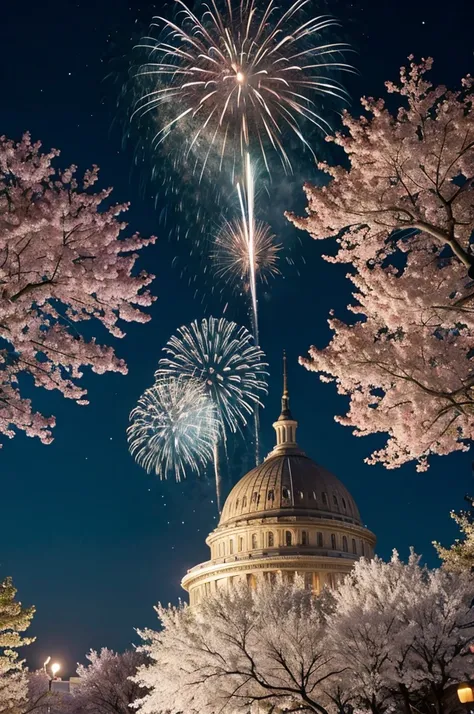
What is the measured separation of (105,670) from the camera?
6606 centimetres

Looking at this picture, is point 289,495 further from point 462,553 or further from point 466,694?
point 466,694

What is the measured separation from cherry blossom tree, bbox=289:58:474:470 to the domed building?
3233 inches

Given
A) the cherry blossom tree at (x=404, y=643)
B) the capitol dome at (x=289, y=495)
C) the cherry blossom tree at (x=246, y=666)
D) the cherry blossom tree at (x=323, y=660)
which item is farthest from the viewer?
the capitol dome at (x=289, y=495)

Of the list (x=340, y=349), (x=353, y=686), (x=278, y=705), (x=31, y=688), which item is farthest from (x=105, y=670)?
(x=340, y=349)

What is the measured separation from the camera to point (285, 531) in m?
103

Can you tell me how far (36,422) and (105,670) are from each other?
54.9 meters

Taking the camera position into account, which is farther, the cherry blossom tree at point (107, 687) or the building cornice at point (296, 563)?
the building cornice at point (296, 563)

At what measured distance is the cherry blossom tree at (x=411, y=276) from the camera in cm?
1691

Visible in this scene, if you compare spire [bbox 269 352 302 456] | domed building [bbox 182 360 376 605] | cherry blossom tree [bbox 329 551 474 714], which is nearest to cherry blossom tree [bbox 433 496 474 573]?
cherry blossom tree [bbox 329 551 474 714]

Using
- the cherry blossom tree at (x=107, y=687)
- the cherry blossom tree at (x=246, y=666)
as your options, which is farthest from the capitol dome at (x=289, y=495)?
the cherry blossom tree at (x=246, y=666)

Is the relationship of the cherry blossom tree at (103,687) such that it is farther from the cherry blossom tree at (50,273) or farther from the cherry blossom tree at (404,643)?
the cherry blossom tree at (50,273)

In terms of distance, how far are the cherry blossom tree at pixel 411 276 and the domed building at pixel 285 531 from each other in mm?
82120

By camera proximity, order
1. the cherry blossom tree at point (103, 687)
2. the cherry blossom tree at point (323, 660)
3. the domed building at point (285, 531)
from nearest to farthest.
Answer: the cherry blossom tree at point (323, 660)
the cherry blossom tree at point (103, 687)
the domed building at point (285, 531)

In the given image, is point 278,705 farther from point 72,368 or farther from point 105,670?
point 105,670
